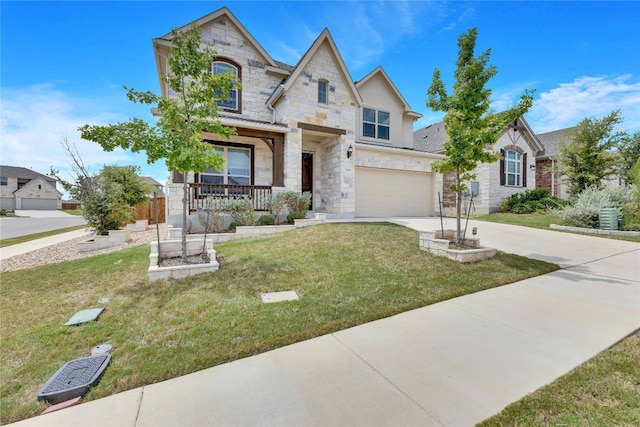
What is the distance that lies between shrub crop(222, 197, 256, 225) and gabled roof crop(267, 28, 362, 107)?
17.2 ft

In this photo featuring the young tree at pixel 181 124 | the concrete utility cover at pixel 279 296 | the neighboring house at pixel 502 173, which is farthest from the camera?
the neighboring house at pixel 502 173

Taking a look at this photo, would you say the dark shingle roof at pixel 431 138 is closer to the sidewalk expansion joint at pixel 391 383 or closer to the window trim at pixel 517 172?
the window trim at pixel 517 172

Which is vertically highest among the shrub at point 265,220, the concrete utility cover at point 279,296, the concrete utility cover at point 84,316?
the shrub at point 265,220

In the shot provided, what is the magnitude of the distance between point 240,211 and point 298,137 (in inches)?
165

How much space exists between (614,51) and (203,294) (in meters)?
15.1

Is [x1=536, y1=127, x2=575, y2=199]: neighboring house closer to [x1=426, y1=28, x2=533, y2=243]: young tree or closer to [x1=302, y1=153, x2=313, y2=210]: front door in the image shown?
[x1=302, y1=153, x2=313, y2=210]: front door

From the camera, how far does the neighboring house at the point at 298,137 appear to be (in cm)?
1146

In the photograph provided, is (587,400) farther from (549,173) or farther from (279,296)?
(549,173)

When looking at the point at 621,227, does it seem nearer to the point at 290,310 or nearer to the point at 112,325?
the point at 290,310

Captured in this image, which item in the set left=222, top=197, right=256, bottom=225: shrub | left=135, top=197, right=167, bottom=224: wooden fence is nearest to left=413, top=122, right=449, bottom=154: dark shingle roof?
left=222, top=197, right=256, bottom=225: shrub

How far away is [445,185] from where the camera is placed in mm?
16906

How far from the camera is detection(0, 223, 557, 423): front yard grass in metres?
2.80

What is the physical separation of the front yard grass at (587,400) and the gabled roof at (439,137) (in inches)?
655

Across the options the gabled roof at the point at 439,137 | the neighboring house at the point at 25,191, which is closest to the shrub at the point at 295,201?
the gabled roof at the point at 439,137
